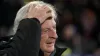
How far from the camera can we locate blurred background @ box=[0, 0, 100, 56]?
6.32m

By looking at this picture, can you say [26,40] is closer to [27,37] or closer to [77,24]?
[27,37]

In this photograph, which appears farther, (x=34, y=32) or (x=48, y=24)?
(x=48, y=24)

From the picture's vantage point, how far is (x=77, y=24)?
23.0ft

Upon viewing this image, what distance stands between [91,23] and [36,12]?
14.8 ft

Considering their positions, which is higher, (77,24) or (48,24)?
(48,24)

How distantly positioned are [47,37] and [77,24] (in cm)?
429

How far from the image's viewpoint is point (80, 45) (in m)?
6.61

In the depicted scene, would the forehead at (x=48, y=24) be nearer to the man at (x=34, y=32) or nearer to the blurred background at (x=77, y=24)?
the man at (x=34, y=32)

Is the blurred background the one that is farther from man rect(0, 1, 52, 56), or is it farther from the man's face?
man rect(0, 1, 52, 56)

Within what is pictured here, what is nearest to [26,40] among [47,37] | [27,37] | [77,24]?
[27,37]

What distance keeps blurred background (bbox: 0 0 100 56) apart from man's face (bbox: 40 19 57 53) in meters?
3.09

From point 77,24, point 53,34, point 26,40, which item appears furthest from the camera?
point 77,24

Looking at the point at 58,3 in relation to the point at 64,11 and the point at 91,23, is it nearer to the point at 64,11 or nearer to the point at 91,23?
the point at 64,11

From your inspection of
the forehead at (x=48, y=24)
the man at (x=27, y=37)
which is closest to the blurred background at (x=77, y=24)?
the forehead at (x=48, y=24)
